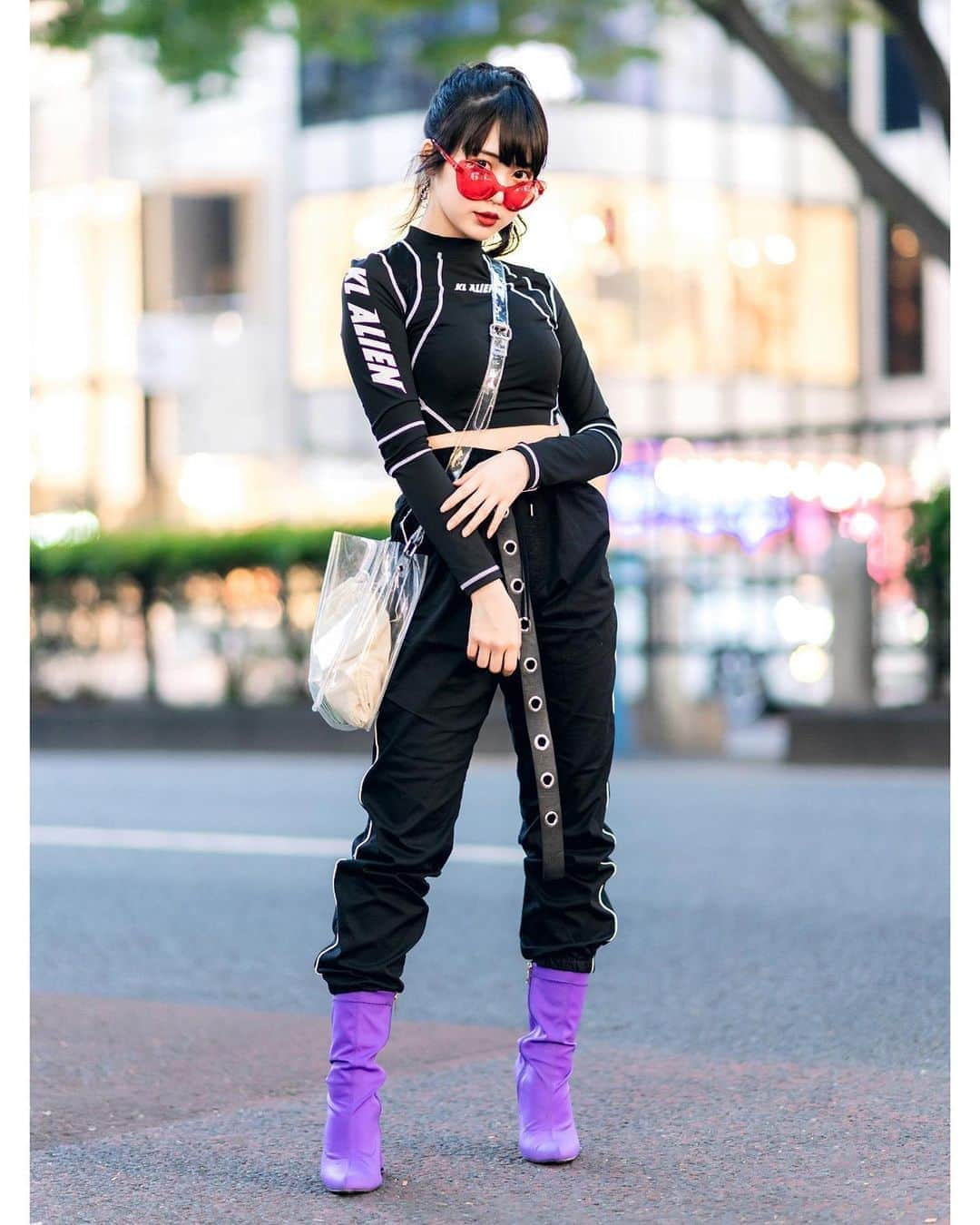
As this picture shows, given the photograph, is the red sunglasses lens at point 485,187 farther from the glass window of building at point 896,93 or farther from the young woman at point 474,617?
the glass window of building at point 896,93

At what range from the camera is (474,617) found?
3.43m

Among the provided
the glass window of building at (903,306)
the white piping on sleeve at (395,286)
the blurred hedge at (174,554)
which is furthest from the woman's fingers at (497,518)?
the glass window of building at (903,306)

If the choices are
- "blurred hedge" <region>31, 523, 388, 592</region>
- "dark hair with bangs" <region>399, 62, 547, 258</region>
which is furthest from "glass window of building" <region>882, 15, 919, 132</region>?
"dark hair with bangs" <region>399, 62, 547, 258</region>

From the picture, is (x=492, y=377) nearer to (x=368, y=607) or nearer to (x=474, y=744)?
(x=368, y=607)

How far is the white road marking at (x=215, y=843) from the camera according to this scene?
27.4 ft

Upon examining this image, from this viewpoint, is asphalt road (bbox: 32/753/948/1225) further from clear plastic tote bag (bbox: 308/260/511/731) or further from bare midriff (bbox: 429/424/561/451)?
bare midriff (bbox: 429/424/561/451)

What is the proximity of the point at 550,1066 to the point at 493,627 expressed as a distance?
2.70 ft

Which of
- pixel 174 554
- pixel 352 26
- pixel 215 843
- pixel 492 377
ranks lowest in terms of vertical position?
pixel 215 843

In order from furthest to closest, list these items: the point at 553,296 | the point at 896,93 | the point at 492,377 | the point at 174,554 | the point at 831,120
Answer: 1. the point at 896,93
2. the point at 174,554
3. the point at 831,120
4. the point at 553,296
5. the point at 492,377

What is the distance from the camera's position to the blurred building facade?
31234mm

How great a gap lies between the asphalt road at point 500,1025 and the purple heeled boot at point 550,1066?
45 mm

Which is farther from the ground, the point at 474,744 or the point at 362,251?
the point at 362,251

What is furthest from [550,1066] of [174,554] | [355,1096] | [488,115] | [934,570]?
[174,554]

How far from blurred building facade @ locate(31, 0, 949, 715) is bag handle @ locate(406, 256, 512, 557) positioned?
2490 centimetres
